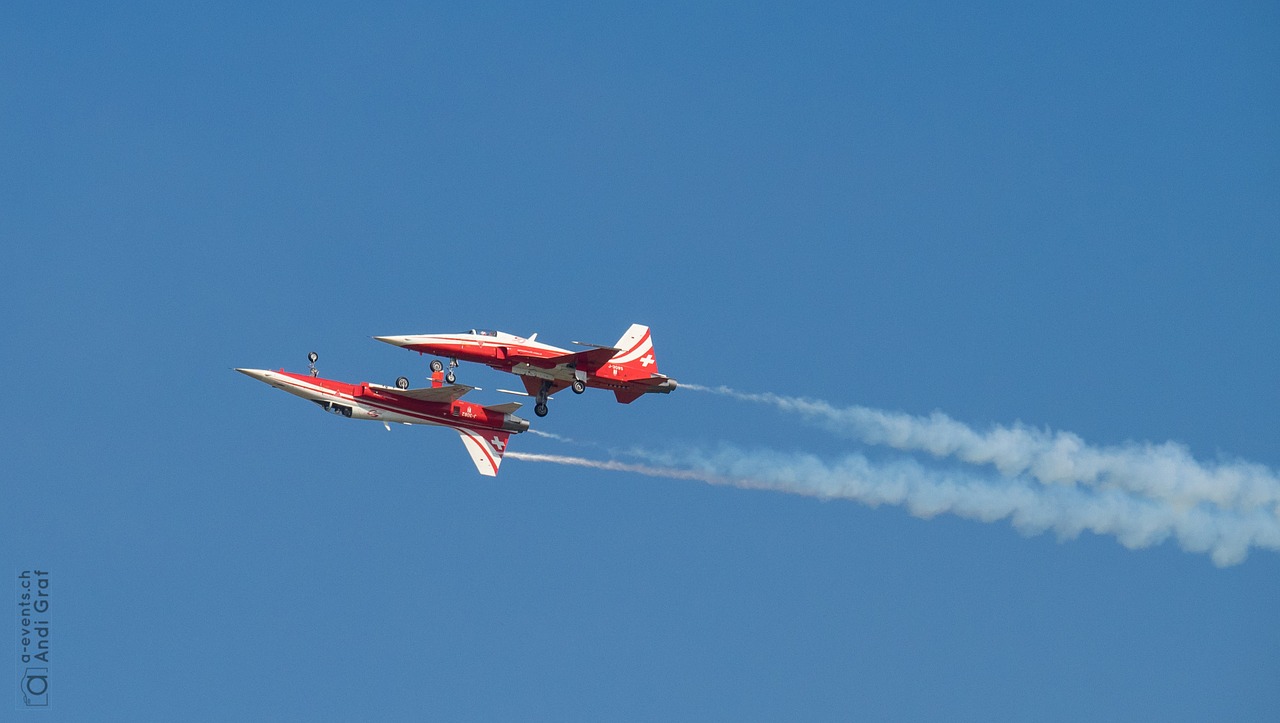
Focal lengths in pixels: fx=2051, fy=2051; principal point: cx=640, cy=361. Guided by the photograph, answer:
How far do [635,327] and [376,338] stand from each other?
37.2 feet

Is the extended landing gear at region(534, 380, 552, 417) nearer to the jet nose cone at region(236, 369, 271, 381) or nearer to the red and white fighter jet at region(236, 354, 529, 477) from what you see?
the red and white fighter jet at region(236, 354, 529, 477)

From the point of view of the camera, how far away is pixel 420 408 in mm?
79875

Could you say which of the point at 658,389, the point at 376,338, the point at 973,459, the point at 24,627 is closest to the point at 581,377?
the point at 658,389

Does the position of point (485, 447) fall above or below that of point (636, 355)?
below

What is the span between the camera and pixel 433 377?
79125 millimetres

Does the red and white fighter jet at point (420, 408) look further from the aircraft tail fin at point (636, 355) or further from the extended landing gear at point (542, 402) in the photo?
the aircraft tail fin at point (636, 355)

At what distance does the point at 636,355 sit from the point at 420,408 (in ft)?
29.3

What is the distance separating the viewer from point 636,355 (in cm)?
8200

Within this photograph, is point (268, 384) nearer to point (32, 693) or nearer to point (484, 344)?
point (484, 344)

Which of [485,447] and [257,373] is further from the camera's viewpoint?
[485,447]

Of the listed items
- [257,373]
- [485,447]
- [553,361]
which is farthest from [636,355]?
[257,373]

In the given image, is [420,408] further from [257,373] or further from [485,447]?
[257,373]

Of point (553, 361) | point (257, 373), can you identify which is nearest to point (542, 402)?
point (553, 361)

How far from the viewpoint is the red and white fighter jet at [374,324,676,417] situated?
78688 millimetres
